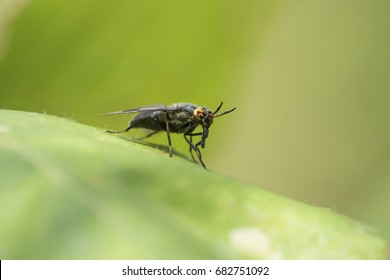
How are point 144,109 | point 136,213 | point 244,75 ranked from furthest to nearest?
point 244,75
point 144,109
point 136,213

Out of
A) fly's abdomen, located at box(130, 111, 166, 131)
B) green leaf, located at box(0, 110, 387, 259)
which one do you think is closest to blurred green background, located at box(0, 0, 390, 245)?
fly's abdomen, located at box(130, 111, 166, 131)

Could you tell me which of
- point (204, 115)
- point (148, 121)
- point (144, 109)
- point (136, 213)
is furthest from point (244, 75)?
point (136, 213)

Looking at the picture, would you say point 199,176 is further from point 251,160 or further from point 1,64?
point 251,160

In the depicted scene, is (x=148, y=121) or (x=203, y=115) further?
(x=148, y=121)

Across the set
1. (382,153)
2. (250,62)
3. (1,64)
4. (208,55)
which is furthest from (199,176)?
(382,153)

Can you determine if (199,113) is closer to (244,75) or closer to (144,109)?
(144,109)

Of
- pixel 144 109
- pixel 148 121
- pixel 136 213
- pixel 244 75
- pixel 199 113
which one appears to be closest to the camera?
pixel 136 213

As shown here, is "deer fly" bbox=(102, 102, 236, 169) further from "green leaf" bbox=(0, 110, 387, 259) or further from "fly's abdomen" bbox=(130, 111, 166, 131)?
"green leaf" bbox=(0, 110, 387, 259)

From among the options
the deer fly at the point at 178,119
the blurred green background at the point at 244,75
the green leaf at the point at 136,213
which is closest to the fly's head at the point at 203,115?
the deer fly at the point at 178,119
